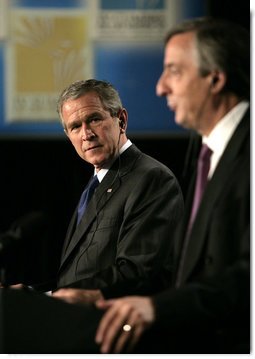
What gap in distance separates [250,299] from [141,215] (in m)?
0.95

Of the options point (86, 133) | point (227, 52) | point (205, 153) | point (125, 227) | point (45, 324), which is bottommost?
point (125, 227)

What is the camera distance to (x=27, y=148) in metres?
3.90

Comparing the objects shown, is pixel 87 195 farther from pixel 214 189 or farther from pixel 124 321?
pixel 124 321

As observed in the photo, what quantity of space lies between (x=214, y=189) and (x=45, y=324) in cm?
54

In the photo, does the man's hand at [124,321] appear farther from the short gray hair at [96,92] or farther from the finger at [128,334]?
the short gray hair at [96,92]

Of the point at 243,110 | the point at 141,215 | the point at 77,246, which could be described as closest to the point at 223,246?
the point at 243,110

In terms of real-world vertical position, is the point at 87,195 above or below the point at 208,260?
below

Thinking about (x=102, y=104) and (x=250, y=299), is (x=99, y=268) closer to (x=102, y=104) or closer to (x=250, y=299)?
(x=102, y=104)

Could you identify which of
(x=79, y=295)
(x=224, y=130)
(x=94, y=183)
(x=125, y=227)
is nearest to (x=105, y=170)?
(x=94, y=183)

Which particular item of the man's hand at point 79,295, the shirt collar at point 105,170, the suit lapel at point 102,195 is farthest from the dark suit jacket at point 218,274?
the shirt collar at point 105,170

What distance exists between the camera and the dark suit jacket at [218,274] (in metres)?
1.78

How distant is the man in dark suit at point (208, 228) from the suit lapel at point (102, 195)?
0.81 meters

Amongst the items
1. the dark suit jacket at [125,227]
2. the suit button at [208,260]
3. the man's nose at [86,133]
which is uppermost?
the man's nose at [86,133]

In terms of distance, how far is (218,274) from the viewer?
1826 mm
